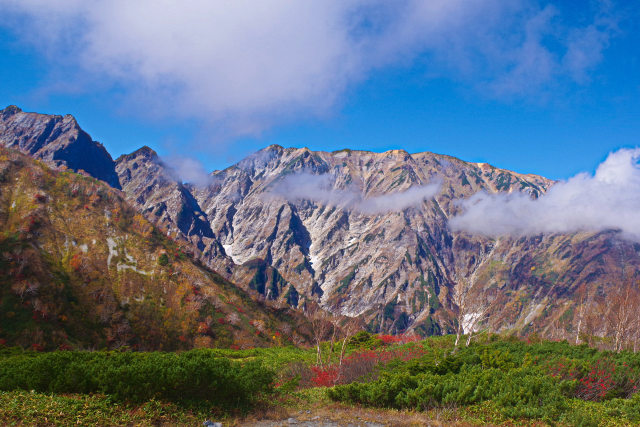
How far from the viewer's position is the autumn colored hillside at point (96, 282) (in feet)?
198

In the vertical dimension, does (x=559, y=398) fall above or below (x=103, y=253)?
below

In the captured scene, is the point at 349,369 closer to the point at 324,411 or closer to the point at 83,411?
the point at 324,411

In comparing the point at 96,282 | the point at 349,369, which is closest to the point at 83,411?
the point at 349,369

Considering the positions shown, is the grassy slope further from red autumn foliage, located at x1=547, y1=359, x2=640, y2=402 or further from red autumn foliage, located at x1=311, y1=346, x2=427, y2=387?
red autumn foliage, located at x1=311, y1=346, x2=427, y2=387

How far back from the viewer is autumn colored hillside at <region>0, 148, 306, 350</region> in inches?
2377

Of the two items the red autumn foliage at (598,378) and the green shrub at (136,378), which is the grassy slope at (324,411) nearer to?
the red autumn foliage at (598,378)

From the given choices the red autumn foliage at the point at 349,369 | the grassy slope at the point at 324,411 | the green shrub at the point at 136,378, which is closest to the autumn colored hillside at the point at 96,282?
the red autumn foliage at the point at 349,369

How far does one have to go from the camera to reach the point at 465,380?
56.2 feet

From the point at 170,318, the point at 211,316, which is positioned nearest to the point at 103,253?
the point at 170,318

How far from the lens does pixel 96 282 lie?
72.2 m

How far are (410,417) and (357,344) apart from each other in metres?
29.3

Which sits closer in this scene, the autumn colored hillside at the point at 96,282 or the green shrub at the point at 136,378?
the green shrub at the point at 136,378

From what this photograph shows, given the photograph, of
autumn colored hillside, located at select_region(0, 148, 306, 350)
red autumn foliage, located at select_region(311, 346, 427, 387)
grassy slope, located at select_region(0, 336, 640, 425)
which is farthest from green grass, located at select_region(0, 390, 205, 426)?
autumn colored hillside, located at select_region(0, 148, 306, 350)

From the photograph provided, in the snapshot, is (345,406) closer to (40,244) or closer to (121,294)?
(121,294)
